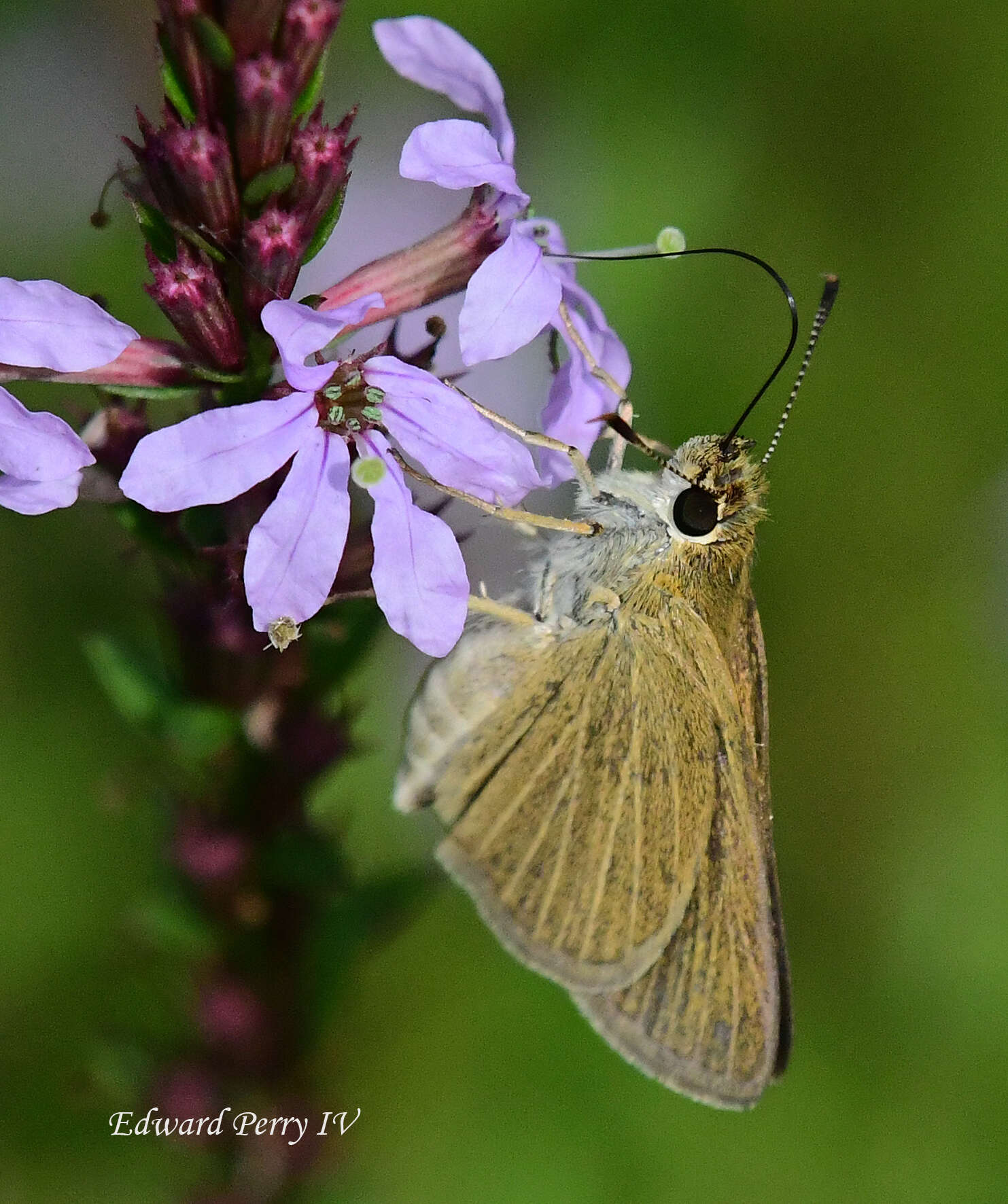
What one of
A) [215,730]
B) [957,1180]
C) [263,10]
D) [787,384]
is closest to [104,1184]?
[215,730]

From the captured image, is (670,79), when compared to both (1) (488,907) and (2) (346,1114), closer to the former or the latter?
(1) (488,907)

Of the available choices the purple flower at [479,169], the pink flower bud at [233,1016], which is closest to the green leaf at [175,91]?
the purple flower at [479,169]

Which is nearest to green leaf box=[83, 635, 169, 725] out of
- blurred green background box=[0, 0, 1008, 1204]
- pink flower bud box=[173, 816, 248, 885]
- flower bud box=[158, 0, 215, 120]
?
pink flower bud box=[173, 816, 248, 885]

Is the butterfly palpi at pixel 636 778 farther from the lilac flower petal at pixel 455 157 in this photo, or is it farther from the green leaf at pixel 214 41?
the green leaf at pixel 214 41

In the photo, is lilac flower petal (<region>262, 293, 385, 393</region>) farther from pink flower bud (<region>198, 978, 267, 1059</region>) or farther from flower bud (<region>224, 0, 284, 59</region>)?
pink flower bud (<region>198, 978, 267, 1059</region>)

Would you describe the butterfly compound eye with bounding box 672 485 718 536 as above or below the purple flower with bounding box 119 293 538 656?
below

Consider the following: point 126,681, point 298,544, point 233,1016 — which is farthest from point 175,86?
point 233,1016
